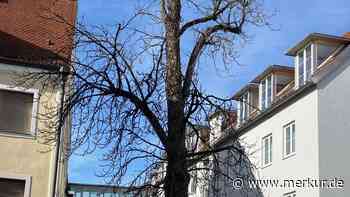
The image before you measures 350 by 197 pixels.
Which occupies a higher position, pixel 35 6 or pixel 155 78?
pixel 35 6

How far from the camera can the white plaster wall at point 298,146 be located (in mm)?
25312

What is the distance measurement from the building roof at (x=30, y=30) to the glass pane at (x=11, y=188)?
12.2 ft

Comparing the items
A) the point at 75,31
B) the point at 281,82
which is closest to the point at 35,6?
the point at 75,31

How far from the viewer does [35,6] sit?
25.2 m

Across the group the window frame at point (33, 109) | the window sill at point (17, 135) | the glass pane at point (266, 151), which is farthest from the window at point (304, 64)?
the window sill at point (17, 135)

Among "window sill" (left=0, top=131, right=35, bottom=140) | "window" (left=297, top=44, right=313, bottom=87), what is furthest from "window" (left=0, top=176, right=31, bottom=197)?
"window" (left=297, top=44, right=313, bottom=87)

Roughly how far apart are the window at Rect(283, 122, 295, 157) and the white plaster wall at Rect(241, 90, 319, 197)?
0.77ft

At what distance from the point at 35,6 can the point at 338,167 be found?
43.5 feet

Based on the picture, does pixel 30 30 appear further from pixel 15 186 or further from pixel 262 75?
pixel 262 75

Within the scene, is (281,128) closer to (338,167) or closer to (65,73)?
(338,167)

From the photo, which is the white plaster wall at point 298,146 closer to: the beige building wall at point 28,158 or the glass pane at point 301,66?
the glass pane at point 301,66

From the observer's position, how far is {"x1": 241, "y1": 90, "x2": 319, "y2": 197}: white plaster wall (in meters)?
25.3

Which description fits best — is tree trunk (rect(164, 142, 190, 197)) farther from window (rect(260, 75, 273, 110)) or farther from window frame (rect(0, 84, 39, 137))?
window (rect(260, 75, 273, 110))

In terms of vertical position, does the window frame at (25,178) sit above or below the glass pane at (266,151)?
below
